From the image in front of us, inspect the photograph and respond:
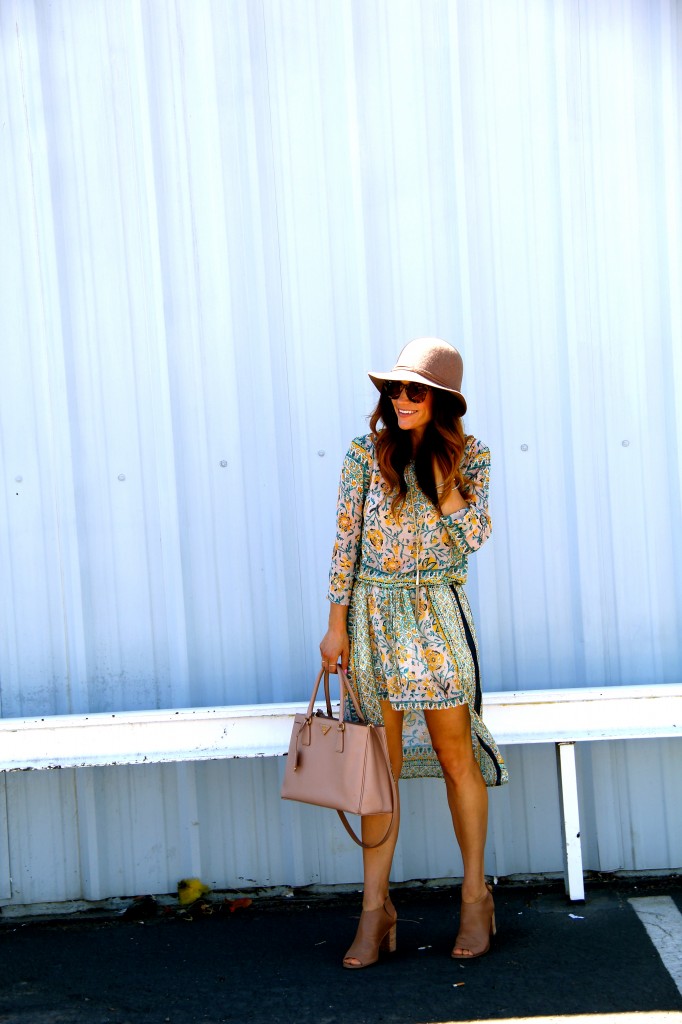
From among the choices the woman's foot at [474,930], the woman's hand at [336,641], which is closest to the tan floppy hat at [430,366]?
the woman's hand at [336,641]

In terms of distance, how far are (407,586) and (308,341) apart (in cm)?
116

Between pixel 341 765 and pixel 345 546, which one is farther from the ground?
pixel 345 546

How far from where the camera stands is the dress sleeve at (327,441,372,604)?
344 cm

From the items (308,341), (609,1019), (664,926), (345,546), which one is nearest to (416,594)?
(345,546)

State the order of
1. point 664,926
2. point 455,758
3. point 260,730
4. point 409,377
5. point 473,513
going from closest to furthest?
point 409,377 → point 473,513 → point 455,758 → point 664,926 → point 260,730

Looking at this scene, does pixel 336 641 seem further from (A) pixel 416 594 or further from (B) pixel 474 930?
(B) pixel 474 930

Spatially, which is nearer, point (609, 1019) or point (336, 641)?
point (609, 1019)

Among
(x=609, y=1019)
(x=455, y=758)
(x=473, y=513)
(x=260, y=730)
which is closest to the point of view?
(x=609, y=1019)

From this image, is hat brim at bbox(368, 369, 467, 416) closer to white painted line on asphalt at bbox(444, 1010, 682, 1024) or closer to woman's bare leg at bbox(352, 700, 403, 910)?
woman's bare leg at bbox(352, 700, 403, 910)

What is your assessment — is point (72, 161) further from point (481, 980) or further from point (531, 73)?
point (481, 980)

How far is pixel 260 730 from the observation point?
3838 mm

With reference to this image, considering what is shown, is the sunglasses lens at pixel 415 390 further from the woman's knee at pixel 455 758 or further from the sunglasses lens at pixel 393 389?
the woman's knee at pixel 455 758

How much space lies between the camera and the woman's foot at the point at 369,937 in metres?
3.46

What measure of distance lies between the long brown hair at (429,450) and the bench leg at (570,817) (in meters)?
1.08
